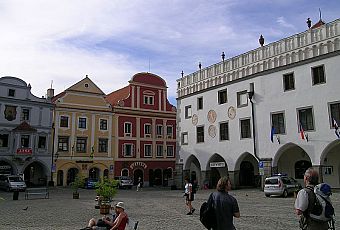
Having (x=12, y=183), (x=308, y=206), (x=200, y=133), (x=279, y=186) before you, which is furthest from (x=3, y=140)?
(x=308, y=206)

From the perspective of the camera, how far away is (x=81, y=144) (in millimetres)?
42219

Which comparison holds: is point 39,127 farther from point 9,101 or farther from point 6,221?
point 6,221

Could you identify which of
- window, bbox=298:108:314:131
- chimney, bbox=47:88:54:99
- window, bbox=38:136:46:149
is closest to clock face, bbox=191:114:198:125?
window, bbox=298:108:314:131

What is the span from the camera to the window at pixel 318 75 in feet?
80.5

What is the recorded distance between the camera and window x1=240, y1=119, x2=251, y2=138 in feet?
96.5

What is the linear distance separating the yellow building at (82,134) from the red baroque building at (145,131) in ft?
4.72

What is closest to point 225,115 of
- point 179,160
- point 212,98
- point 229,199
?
point 212,98

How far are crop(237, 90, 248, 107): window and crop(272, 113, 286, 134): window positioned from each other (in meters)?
3.14

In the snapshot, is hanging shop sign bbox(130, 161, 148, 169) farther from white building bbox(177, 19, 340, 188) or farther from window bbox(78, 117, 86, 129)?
white building bbox(177, 19, 340, 188)

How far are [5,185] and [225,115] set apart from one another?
21422 millimetres

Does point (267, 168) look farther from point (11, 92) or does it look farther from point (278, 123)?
point (11, 92)

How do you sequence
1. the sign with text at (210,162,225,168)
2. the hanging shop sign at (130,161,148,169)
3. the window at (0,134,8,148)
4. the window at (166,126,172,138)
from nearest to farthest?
the sign with text at (210,162,225,168)
the window at (0,134,8,148)
the hanging shop sign at (130,161,148,169)
the window at (166,126,172,138)

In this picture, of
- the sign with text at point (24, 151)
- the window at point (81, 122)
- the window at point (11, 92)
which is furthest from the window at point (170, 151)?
the window at point (11, 92)

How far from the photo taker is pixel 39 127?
39.6 meters
